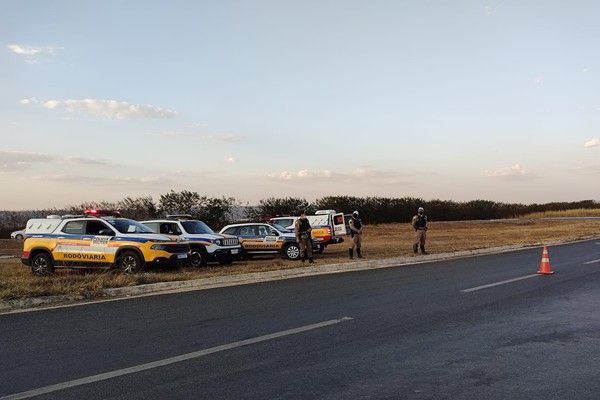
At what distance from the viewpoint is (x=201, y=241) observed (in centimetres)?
1786

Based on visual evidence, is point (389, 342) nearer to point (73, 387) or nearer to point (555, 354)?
point (555, 354)

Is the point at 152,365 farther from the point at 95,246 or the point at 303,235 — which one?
the point at 303,235

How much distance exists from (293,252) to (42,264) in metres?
9.14

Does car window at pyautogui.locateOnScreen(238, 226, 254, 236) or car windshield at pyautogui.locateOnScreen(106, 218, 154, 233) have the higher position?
car windshield at pyautogui.locateOnScreen(106, 218, 154, 233)

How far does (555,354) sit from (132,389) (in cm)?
439

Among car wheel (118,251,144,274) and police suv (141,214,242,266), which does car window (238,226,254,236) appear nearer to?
police suv (141,214,242,266)

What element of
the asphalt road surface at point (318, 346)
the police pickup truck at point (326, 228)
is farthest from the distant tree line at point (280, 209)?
the asphalt road surface at point (318, 346)

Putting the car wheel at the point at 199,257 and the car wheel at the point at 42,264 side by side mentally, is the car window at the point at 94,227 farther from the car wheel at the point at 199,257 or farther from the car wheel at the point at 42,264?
the car wheel at the point at 199,257

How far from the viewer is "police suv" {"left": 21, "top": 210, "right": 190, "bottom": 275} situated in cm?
1427

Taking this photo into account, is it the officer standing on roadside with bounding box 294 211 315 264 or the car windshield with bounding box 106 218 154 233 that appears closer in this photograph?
the car windshield with bounding box 106 218 154 233

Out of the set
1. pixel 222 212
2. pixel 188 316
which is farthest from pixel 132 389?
pixel 222 212

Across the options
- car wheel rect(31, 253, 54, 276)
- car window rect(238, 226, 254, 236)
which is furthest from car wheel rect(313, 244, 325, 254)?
car wheel rect(31, 253, 54, 276)

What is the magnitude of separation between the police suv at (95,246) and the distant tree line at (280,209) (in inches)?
903

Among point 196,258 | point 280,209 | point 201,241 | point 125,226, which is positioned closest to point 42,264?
point 125,226
